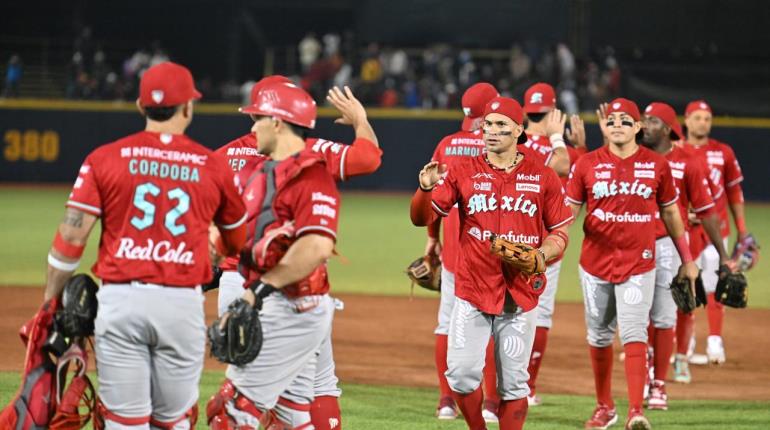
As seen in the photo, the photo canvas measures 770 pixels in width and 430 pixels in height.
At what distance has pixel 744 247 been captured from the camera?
1102cm

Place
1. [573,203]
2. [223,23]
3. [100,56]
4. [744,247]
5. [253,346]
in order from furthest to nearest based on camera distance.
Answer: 1. [223,23]
2. [100,56]
3. [744,247]
4. [573,203]
5. [253,346]

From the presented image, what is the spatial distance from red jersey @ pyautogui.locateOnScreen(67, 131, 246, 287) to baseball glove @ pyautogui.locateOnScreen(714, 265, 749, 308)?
529 centimetres

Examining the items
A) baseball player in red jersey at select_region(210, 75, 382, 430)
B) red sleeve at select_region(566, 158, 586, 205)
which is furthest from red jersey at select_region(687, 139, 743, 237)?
baseball player in red jersey at select_region(210, 75, 382, 430)

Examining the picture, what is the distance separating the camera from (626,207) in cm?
806

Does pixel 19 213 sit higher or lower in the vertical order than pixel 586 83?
lower

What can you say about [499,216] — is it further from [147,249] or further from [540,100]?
[147,249]

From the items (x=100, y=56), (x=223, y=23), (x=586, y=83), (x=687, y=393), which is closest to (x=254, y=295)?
(x=687, y=393)

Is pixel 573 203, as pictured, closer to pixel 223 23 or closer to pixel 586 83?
pixel 586 83

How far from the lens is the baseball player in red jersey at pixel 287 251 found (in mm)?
5211

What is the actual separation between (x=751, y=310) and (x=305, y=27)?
24914 mm

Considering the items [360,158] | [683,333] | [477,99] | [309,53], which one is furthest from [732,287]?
[309,53]

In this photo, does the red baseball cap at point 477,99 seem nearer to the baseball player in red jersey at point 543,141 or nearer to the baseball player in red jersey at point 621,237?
the baseball player in red jersey at point 543,141

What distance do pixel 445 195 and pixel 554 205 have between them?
26.5 inches

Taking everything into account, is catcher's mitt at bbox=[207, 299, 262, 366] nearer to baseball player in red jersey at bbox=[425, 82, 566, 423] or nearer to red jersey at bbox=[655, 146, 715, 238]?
baseball player in red jersey at bbox=[425, 82, 566, 423]
